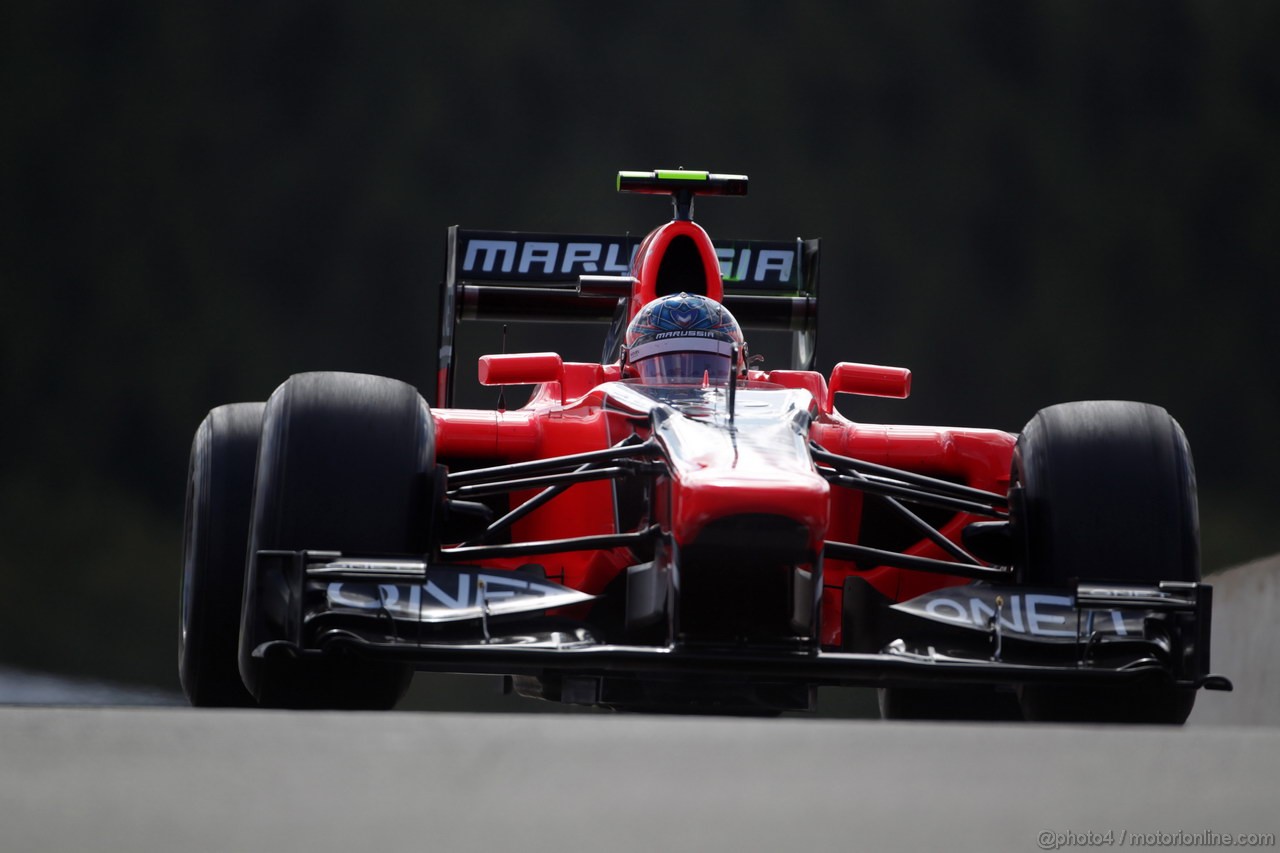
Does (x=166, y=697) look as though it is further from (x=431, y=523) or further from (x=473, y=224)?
(x=431, y=523)

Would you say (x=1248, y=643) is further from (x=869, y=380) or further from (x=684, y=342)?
(x=684, y=342)

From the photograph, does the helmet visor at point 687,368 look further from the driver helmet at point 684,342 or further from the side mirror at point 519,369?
the side mirror at point 519,369

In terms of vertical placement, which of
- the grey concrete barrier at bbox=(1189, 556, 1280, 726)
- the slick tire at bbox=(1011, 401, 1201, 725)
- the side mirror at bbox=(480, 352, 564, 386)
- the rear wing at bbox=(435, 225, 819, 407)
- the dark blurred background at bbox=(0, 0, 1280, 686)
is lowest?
the grey concrete barrier at bbox=(1189, 556, 1280, 726)

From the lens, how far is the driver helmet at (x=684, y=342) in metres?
5.77

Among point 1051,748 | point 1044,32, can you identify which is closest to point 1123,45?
point 1044,32

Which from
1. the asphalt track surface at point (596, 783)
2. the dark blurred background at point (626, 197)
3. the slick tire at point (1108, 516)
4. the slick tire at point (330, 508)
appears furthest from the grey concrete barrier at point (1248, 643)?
the asphalt track surface at point (596, 783)

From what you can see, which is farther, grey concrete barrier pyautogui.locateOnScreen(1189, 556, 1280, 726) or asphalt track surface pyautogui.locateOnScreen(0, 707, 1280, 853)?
grey concrete barrier pyautogui.locateOnScreen(1189, 556, 1280, 726)

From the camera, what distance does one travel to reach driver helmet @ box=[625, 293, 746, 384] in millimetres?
5770

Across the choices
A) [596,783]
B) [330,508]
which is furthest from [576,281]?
[596,783]

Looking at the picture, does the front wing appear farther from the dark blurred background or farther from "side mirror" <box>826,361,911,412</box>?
the dark blurred background

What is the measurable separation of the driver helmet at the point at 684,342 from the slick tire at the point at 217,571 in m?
1.28

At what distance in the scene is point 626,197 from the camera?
15.2 metres

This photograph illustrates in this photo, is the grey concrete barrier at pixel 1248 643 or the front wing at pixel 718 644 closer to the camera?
the front wing at pixel 718 644

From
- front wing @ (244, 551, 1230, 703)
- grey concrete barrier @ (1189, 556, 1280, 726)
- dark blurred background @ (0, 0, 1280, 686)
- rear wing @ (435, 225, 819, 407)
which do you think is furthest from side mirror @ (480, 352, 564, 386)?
dark blurred background @ (0, 0, 1280, 686)
